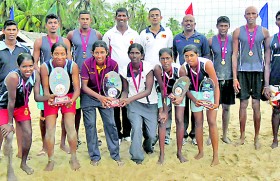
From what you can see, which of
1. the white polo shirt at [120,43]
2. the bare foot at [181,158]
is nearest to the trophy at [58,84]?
the white polo shirt at [120,43]

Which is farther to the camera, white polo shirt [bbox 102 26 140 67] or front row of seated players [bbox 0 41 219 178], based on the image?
white polo shirt [bbox 102 26 140 67]

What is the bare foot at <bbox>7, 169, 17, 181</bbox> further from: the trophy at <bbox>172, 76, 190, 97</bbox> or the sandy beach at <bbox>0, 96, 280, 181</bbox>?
the trophy at <bbox>172, 76, 190, 97</bbox>

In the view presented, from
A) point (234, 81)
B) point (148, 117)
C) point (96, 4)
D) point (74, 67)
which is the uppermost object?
point (96, 4)

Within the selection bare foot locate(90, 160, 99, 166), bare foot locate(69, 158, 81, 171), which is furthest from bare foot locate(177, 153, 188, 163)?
bare foot locate(69, 158, 81, 171)

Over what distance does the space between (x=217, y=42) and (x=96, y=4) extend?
3597cm

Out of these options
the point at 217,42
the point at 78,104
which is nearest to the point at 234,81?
the point at 217,42

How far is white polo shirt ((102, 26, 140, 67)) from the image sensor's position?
5602 millimetres

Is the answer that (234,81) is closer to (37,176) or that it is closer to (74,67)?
(74,67)

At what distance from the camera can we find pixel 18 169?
4707 mm

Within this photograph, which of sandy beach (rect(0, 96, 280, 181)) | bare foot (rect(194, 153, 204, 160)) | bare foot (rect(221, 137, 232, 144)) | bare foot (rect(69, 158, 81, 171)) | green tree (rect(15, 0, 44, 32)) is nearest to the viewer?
sandy beach (rect(0, 96, 280, 181))

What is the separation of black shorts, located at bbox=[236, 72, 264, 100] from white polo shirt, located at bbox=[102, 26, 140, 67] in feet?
6.18

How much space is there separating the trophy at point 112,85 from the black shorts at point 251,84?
2.12 metres

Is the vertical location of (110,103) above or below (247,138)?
above

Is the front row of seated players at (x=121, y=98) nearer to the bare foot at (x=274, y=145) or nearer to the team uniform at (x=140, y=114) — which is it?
the team uniform at (x=140, y=114)
